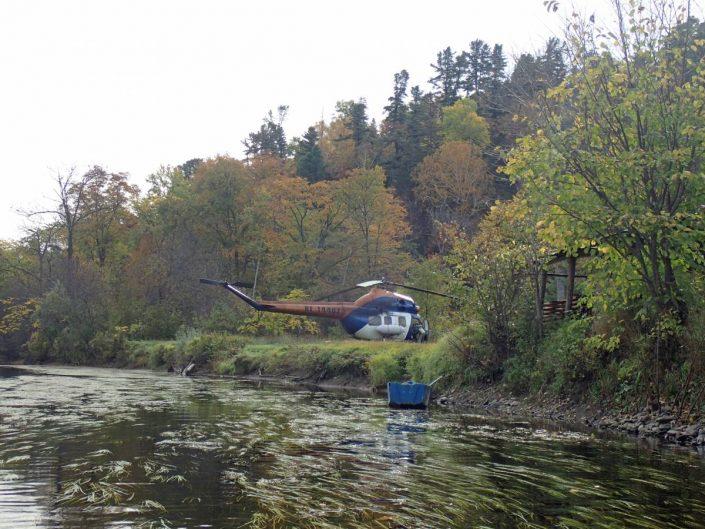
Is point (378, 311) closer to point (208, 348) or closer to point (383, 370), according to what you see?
point (383, 370)

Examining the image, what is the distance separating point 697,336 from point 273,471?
1015cm

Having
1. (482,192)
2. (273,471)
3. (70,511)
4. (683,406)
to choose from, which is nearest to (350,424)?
(273,471)

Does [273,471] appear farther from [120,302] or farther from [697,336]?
[120,302]

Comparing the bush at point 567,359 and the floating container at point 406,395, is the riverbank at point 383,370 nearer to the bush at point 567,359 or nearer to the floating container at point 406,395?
the bush at point 567,359

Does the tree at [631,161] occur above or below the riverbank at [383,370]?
above

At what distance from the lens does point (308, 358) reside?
35219 millimetres

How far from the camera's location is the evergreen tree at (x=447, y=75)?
92.1 m

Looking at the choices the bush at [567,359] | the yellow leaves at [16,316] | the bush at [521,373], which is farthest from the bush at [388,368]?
the yellow leaves at [16,316]

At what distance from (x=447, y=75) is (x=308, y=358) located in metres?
68.2

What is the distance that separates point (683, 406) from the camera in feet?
50.6

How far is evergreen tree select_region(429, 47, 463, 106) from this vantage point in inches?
3627

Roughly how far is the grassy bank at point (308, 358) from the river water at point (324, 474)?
830cm

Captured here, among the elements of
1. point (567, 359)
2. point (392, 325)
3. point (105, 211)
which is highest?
point (105, 211)

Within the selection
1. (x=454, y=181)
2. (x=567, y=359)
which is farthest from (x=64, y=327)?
(x=567, y=359)
